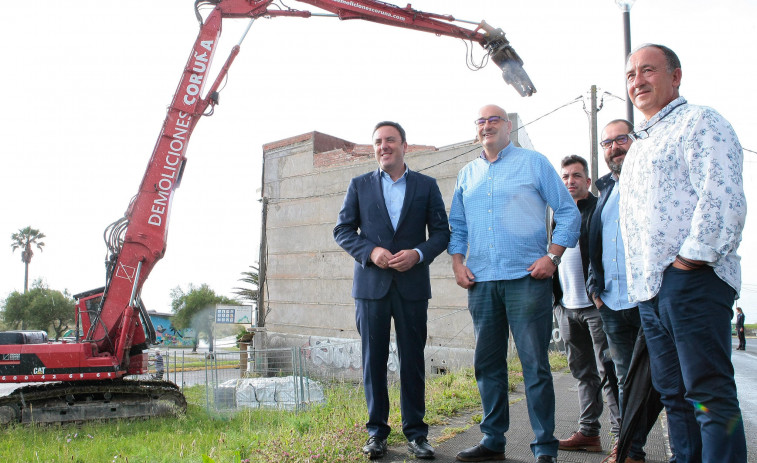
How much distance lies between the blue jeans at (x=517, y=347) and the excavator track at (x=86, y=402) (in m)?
7.93

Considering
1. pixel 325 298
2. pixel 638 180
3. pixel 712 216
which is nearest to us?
pixel 712 216

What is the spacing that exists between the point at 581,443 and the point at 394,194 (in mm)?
1983

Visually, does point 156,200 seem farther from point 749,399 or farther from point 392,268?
point 749,399

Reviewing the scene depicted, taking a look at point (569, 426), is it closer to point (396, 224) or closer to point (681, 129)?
point (396, 224)

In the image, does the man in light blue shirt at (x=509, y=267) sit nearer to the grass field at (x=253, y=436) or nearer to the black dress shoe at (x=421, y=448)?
the black dress shoe at (x=421, y=448)

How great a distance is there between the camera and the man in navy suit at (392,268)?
3178 mm

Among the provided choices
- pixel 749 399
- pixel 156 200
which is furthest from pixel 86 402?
pixel 749 399

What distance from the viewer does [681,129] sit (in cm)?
214

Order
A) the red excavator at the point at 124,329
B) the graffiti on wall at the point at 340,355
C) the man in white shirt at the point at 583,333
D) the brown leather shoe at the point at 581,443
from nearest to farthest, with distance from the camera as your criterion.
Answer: the brown leather shoe at the point at 581,443
the man in white shirt at the point at 583,333
the red excavator at the point at 124,329
the graffiti on wall at the point at 340,355

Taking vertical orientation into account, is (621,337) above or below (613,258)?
below

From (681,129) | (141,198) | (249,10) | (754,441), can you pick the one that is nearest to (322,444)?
(681,129)

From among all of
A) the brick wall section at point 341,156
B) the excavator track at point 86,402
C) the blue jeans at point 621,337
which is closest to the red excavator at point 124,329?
the excavator track at point 86,402

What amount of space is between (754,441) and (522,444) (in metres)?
2.16

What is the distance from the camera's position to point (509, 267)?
3.04 m
